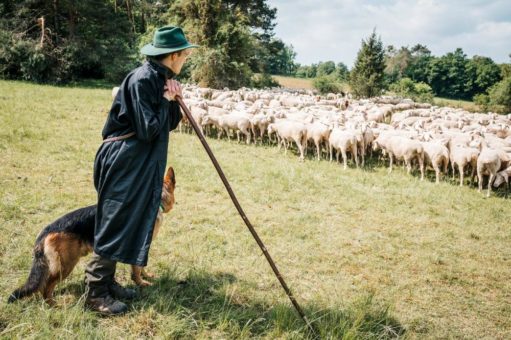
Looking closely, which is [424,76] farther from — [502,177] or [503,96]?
[502,177]

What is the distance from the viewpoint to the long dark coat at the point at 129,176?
9.45 ft

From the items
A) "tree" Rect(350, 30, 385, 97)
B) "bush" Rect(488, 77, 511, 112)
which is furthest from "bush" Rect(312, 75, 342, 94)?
"bush" Rect(488, 77, 511, 112)

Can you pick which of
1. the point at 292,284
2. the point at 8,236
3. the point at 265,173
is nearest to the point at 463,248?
the point at 292,284

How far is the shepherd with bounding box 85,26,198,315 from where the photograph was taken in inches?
113

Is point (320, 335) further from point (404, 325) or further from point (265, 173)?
point (265, 173)

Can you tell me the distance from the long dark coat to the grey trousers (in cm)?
21

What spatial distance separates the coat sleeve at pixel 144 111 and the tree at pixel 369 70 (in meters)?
36.6

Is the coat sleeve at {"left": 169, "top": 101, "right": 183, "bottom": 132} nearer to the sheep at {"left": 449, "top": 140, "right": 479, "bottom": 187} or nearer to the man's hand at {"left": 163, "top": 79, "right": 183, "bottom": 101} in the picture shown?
the man's hand at {"left": 163, "top": 79, "right": 183, "bottom": 101}

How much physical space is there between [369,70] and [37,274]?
39.0 metres

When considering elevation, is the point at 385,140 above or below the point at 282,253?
above

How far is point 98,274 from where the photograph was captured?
3125mm

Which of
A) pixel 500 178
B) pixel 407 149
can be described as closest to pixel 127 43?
pixel 407 149

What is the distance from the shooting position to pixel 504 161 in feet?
31.7

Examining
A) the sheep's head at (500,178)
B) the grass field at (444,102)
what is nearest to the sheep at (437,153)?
the sheep's head at (500,178)
